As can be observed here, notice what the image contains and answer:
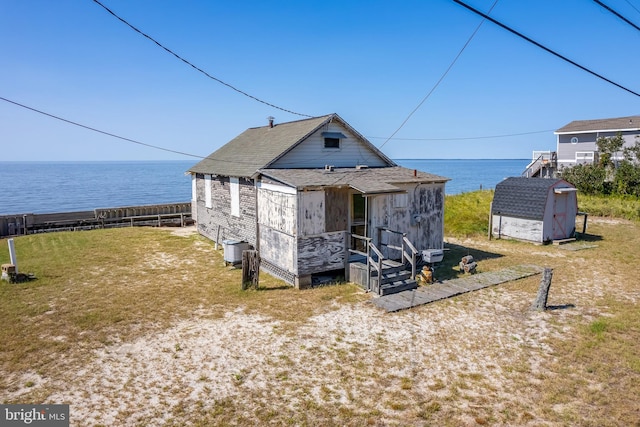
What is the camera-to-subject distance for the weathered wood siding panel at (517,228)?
20578 mm

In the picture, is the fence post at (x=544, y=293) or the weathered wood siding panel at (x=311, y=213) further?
the weathered wood siding panel at (x=311, y=213)

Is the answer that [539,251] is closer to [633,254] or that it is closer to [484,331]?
[633,254]

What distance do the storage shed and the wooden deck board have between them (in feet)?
17.9

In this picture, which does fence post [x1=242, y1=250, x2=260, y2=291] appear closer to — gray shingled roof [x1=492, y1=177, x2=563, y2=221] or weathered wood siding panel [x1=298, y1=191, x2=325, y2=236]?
weathered wood siding panel [x1=298, y1=191, x2=325, y2=236]

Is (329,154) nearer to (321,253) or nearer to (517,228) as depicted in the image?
(321,253)

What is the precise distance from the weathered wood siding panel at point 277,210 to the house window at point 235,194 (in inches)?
95.0

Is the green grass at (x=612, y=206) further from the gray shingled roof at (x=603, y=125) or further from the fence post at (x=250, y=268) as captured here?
the fence post at (x=250, y=268)

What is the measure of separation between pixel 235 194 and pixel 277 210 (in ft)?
14.5

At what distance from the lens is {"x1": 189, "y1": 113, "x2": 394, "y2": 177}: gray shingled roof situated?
650 inches

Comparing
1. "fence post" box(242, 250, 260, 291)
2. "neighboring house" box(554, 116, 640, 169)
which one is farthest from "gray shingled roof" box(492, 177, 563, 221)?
"neighboring house" box(554, 116, 640, 169)

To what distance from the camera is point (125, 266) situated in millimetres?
16516

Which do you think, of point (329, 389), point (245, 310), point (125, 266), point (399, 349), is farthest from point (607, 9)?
point (125, 266)

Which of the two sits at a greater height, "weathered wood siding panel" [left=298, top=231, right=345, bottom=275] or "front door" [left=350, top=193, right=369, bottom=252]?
"front door" [left=350, top=193, right=369, bottom=252]

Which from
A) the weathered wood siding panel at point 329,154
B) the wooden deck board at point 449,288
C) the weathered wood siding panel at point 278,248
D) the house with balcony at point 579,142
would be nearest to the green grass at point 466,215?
the wooden deck board at point 449,288
